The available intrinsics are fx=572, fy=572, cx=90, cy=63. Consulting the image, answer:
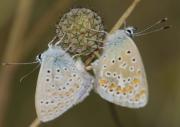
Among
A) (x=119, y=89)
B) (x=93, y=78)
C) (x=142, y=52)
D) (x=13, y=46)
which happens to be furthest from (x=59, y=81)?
(x=142, y=52)

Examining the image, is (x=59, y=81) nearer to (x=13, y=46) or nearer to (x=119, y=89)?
(x=119, y=89)

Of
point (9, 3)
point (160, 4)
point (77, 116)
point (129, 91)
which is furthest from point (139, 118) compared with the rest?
point (129, 91)

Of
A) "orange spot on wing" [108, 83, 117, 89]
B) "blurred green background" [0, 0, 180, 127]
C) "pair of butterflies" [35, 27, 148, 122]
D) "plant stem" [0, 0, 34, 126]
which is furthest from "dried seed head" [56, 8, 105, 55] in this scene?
"blurred green background" [0, 0, 180, 127]

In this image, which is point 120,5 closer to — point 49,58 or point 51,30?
point 51,30

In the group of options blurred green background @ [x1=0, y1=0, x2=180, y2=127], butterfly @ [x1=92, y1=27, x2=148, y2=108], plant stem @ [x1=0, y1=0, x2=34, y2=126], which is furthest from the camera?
blurred green background @ [x1=0, y1=0, x2=180, y2=127]

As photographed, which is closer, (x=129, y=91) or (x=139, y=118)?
(x=129, y=91)

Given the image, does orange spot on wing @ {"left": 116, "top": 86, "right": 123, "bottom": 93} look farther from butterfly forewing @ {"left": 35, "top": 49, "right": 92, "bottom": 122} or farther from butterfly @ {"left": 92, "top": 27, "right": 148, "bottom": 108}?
butterfly forewing @ {"left": 35, "top": 49, "right": 92, "bottom": 122}

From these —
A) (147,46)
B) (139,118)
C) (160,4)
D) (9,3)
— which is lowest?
(139,118)

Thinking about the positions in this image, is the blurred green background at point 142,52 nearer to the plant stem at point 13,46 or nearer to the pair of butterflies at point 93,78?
the plant stem at point 13,46
